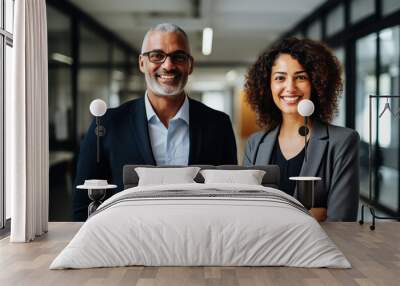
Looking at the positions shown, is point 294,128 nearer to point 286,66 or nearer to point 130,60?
point 286,66

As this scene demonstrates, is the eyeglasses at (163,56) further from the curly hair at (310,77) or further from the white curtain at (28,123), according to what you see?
the white curtain at (28,123)

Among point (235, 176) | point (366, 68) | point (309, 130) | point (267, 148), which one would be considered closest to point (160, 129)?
point (235, 176)

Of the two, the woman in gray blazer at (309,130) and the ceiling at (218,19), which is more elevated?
the ceiling at (218,19)

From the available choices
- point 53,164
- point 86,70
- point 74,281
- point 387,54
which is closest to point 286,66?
point 387,54

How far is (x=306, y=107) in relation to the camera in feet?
19.9

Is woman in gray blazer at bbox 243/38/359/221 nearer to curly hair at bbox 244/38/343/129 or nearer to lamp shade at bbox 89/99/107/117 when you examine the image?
curly hair at bbox 244/38/343/129

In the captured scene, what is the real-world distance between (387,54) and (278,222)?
326cm

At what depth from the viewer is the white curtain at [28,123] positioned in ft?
17.3

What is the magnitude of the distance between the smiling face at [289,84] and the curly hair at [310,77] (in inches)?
1.8

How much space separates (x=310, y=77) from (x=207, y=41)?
1.28 metres

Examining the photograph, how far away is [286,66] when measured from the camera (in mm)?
6281

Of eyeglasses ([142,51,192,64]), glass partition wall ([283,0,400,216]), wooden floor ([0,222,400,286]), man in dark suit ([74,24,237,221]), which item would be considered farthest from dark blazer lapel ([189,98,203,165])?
wooden floor ([0,222,400,286])

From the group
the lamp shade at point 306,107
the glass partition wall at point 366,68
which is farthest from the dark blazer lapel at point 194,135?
the glass partition wall at point 366,68

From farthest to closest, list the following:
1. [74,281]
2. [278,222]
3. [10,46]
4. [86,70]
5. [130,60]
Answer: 1. [86,70]
2. [130,60]
3. [10,46]
4. [278,222]
5. [74,281]
